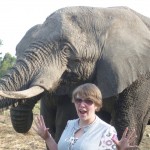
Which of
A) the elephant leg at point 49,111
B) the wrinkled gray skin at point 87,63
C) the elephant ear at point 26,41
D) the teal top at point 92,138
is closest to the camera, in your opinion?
the teal top at point 92,138

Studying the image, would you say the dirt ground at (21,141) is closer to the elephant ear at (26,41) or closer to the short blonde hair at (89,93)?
the elephant ear at (26,41)

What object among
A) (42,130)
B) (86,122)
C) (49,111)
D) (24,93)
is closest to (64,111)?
(49,111)

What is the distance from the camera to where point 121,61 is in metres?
5.43

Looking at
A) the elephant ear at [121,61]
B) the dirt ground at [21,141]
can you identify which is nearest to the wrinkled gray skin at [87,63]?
the elephant ear at [121,61]

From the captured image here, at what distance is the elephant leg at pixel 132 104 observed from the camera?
18.2 feet

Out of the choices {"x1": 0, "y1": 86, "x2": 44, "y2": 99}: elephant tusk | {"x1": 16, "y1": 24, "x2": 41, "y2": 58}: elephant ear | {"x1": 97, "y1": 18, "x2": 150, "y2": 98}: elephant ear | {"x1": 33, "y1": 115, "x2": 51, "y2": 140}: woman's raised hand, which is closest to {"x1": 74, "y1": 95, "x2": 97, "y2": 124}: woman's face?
{"x1": 33, "y1": 115, "x2": 51, "y2": 140}: woman's raised hand

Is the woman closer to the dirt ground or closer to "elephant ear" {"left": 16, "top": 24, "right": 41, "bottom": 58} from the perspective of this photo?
"elephant ear" {"left": 16, "top": 24, "right": 41, "bottom": 58}

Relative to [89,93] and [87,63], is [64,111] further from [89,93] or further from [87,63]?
[89,93]

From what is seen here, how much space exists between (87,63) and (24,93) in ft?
3.25

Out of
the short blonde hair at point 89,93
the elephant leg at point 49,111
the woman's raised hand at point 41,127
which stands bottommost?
the elephant leg at point 49,111

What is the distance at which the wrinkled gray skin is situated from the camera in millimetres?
4992

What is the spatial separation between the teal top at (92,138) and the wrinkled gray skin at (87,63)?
5.38 ft

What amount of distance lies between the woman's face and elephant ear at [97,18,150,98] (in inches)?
87.0

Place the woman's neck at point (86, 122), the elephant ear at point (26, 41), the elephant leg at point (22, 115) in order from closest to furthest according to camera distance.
A: the woman's neck at point (86, 122) < the elephant ear at point (26, 41) < the elephant leg at point (22, 115)
